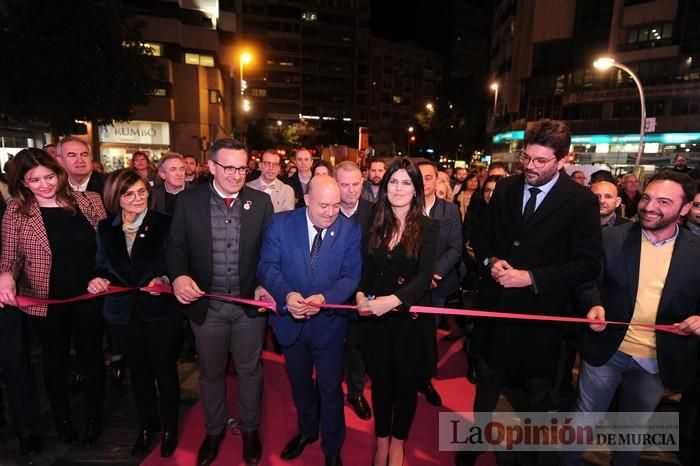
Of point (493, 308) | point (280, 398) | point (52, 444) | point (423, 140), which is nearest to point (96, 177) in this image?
point (52, 444)

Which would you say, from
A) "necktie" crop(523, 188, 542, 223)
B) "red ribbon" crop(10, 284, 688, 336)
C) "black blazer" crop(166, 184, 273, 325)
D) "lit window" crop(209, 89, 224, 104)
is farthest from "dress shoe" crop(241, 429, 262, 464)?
"lit window" crop(209, 89, 224, 104)

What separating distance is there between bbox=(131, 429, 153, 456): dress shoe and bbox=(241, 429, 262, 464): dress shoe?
2.69 ft

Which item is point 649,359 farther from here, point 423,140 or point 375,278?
point 423,140

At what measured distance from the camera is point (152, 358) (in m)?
3.25

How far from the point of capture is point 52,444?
3.46 m

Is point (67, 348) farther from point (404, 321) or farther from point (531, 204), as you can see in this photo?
point (531, 204)

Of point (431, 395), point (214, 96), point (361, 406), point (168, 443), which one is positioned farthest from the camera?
point (214, 96)

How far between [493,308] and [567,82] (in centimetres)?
4779

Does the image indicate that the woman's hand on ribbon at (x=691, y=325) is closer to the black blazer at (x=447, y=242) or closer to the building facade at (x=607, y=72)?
the black blazer at (x=447, y=242)

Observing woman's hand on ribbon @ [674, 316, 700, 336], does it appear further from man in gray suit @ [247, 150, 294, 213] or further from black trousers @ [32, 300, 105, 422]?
man in gray suit @ [247, 150, 294, 213]

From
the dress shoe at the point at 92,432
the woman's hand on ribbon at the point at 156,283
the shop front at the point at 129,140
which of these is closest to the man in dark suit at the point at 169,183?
the woman's hand on ribbon at the point at 156,283

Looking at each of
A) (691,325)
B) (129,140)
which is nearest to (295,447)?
(691,325)

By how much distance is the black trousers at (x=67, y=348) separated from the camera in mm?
3344

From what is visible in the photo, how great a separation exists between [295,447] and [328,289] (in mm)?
1451
